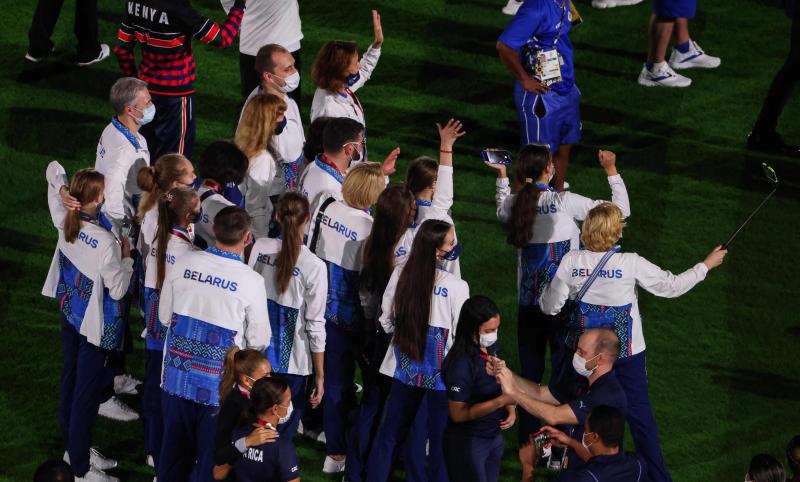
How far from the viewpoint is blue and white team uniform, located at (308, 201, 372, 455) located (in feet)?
23.9

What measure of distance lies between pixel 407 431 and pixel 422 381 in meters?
0.39

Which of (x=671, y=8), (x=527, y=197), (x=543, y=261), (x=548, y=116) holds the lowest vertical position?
(x=671, y=8)

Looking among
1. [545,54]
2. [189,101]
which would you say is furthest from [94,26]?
[545,54]

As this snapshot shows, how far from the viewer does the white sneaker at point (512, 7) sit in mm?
12922

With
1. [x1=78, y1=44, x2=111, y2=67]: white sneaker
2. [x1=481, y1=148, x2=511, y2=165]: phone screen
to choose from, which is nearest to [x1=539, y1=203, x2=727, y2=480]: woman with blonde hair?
[x1=481, y1=148, x2=511, y2=165]: phone screen

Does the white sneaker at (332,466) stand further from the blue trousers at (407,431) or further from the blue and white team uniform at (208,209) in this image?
the blue and white team uniform at (208,209)

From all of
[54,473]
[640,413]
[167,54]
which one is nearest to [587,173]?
[167,54]

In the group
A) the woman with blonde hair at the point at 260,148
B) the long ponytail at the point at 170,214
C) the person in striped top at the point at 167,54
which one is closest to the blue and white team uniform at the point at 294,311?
the long ponytail at the point at 170,214

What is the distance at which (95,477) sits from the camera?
24.4 ft

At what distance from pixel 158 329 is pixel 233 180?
999 millimetres

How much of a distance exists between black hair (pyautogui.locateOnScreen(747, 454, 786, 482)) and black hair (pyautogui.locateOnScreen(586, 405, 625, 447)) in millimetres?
645

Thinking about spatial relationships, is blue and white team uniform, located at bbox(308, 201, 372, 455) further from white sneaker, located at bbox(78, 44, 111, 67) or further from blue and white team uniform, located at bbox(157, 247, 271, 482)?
white sneaker, located at bbox(78, 44, 111, 67)

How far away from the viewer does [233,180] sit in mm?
7531

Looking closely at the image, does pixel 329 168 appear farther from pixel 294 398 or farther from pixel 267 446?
pixel 267 446
